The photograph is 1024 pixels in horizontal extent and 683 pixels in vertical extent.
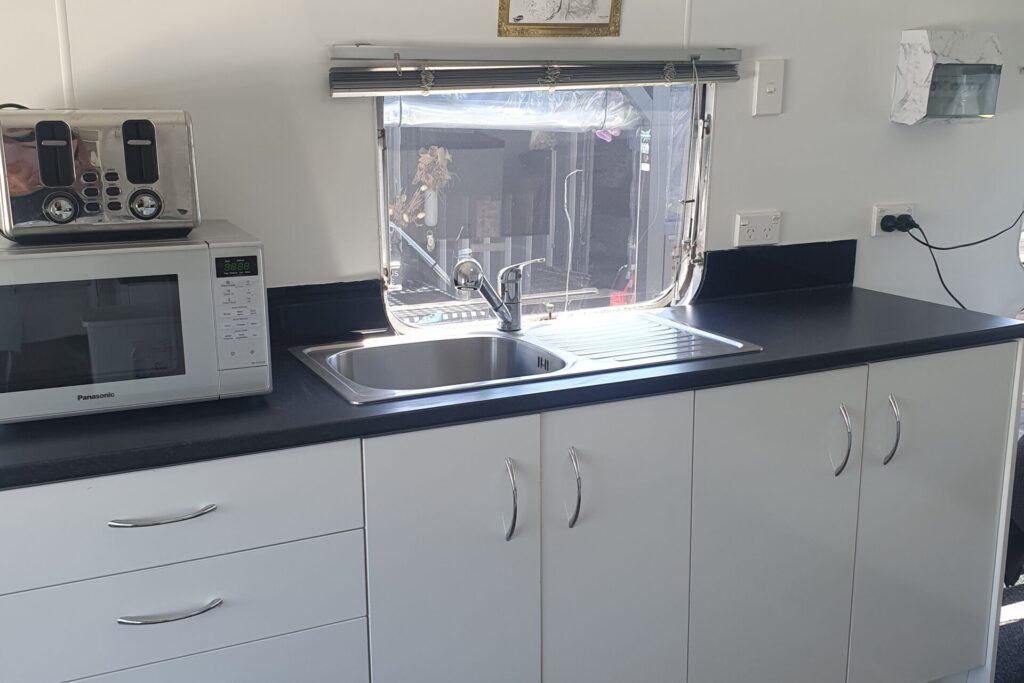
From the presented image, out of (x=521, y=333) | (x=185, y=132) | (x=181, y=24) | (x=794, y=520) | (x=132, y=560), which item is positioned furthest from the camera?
(x=521, y=333)

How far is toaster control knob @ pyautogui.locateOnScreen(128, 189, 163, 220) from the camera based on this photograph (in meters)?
1.69

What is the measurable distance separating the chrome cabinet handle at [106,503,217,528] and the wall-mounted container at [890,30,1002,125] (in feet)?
6.67

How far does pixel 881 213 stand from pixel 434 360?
52.4 inches

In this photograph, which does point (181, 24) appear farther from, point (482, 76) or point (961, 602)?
point (961, 602)

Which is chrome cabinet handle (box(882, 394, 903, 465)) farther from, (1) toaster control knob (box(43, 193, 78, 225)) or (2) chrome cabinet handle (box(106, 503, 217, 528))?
(1) toaster control knob (box(43, 193, 78, 225))

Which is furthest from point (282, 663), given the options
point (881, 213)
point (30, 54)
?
point (881, 213)

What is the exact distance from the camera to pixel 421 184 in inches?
90.0

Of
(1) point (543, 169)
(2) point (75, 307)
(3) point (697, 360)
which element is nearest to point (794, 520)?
(3) point (697, 360)

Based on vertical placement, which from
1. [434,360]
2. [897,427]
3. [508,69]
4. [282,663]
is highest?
[508,69]

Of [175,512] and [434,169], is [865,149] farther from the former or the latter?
[175,512]

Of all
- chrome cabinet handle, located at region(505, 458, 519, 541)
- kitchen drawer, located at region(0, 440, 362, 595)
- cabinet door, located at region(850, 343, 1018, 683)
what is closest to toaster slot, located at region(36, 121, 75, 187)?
kitchen drawer, located at region(0, 440, 362, 595)

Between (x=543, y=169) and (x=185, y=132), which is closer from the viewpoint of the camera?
(x=185, y=132)

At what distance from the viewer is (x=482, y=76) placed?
2229 millimetres

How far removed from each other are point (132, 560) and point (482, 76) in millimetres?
1216
